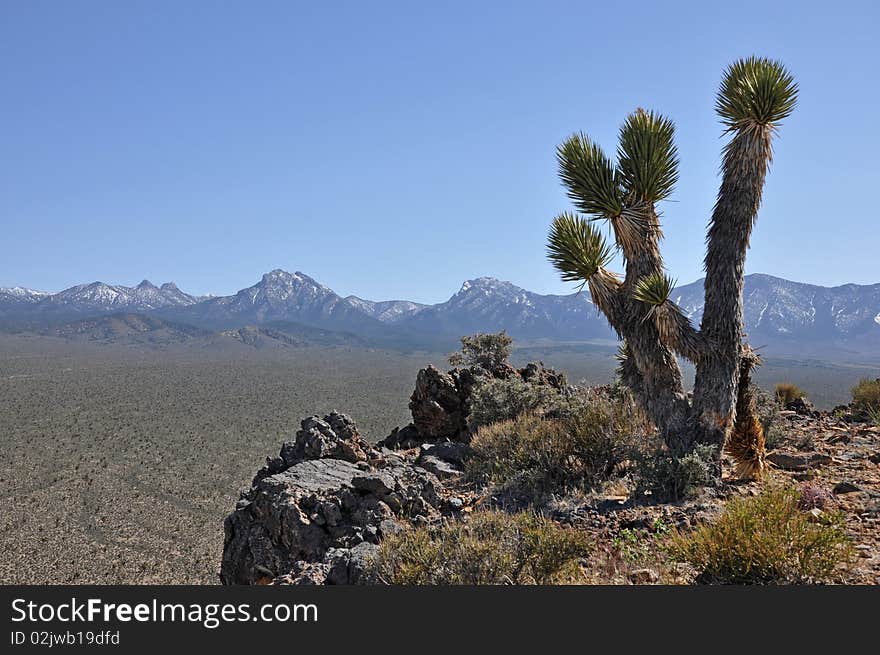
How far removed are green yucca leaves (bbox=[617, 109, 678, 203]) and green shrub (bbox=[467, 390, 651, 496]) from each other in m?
3.72

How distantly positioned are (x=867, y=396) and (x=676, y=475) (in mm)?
13020

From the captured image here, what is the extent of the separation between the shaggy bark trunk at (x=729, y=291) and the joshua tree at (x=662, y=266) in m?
0.02

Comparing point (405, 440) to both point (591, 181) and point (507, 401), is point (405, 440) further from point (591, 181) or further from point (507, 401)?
point (591, 181)

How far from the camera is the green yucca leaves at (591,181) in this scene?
8805 mm

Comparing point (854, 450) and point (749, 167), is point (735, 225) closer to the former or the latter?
point (749, 167)

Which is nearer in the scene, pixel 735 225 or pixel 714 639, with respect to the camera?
pixel 714 639

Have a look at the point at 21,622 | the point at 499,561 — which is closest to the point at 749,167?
the point at 499,561

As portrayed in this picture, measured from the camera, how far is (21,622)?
12.8ft

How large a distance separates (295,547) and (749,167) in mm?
8584

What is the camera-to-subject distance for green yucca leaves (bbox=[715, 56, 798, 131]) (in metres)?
8.03

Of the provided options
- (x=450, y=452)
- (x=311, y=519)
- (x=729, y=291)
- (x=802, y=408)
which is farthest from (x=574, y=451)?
(x=802, y=408)

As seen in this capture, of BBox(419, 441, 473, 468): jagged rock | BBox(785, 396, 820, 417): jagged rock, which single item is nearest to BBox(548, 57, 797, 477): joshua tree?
BBox(419, 441, 473, 468): jagged rock

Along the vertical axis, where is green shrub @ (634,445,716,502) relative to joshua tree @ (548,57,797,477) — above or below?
below

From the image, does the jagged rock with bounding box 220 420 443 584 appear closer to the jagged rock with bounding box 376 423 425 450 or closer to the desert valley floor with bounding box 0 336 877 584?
the jagged rock with bounding box 376 423 425 450
